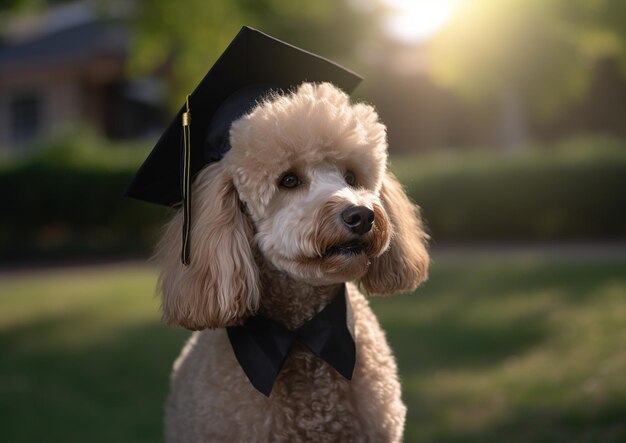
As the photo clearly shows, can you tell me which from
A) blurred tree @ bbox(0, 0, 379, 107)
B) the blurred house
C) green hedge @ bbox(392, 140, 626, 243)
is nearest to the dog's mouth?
blurred tree @ bbox(0, 0, 379, 107)

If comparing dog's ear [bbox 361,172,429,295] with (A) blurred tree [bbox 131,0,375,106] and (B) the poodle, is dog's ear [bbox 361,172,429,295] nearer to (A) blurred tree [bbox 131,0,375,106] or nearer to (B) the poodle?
(B) the poodle

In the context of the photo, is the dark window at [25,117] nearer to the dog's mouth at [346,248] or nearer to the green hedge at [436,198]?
the green hedge at [436,198]

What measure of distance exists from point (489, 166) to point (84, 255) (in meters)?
8.23

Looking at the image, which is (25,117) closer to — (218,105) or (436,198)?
(436,198)

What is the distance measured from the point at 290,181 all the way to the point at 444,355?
4770mm

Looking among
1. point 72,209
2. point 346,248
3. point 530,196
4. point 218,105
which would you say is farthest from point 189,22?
point 346,248

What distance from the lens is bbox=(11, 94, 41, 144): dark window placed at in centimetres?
2756

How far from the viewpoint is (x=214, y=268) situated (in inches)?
113

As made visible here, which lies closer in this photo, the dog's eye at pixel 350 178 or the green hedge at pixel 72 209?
the dog's eye at pixel 350 178

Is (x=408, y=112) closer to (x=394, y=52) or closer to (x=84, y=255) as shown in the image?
(x=394, y=52)

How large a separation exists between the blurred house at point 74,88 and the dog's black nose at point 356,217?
23.3m

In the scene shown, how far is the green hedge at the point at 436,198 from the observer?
46.1ft

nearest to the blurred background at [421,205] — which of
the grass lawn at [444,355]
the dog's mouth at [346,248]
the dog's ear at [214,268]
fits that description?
Answer: the grass lawn at [444,355]

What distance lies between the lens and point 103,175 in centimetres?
1684
